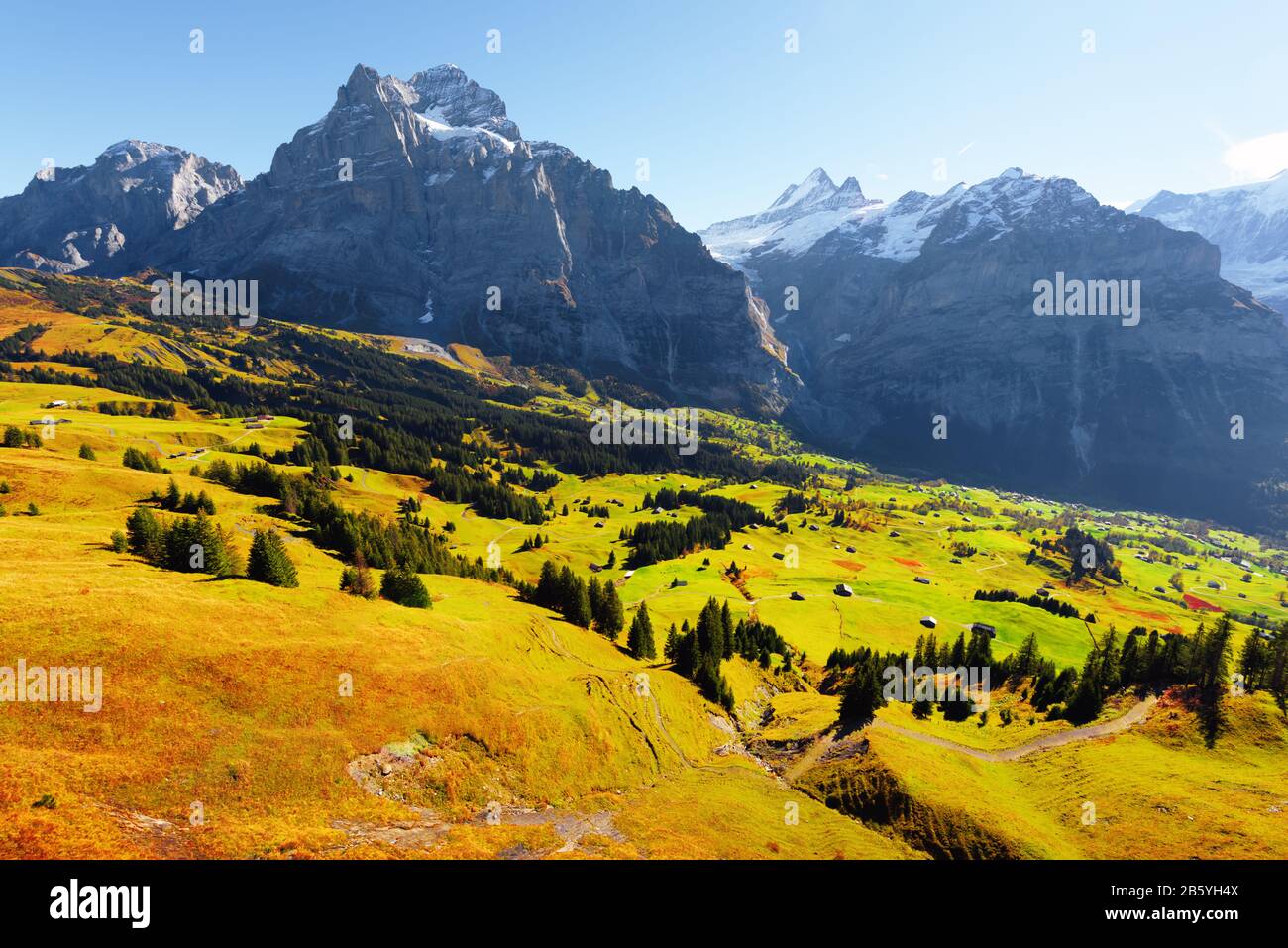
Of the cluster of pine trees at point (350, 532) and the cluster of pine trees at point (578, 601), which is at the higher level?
the cluster of pine trees at point (350, 532)

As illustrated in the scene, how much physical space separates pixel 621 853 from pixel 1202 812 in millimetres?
53689

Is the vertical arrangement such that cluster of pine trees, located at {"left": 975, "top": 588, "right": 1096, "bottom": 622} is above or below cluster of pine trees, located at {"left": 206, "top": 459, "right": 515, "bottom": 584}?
below

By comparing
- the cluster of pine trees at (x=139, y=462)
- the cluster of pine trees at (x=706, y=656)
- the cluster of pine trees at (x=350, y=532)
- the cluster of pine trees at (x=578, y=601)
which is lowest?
the cluster of pine trees at (x=706, y=656)

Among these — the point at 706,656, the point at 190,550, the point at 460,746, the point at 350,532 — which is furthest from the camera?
the point at 350,532

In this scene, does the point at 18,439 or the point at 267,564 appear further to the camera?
the point at 18,439

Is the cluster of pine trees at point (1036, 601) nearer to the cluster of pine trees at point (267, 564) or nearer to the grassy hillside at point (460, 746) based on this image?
the grassy hillside at point (460, 746)

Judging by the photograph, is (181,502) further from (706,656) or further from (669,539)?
(669,539)

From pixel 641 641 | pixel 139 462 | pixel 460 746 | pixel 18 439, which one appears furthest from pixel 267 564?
pixel 18 439

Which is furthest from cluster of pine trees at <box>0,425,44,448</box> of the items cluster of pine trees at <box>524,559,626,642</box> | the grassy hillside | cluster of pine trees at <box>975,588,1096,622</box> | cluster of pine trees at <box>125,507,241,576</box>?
cluster of pine trees at <box>975,588,1096,622</box>

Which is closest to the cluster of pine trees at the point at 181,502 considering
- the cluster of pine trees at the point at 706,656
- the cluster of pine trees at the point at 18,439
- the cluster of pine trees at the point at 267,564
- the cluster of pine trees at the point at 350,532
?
the cluster of pine trees at the point at 350,532

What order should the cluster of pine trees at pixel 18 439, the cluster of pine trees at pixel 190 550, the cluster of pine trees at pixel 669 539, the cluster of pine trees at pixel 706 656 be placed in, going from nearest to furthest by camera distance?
the cluster of pine trees at pixel 190 550 → the cluster of pine trees at pixel 706 656 → the cluster of pine trees at pixel 18 439 → the cluster of pine trees at pixel 669 539

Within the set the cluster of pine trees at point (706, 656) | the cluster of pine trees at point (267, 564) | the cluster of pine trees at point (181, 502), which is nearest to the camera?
the cluster of pine trees at point (267, 564)

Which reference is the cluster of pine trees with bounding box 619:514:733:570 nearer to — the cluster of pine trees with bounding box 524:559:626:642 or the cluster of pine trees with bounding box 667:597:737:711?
the cluster of pine trees with bounding box 524:559:626:642
